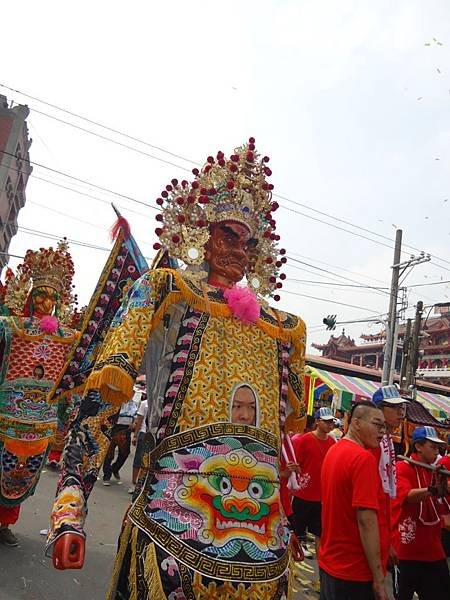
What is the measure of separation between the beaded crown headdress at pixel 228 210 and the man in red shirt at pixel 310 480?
3.96 m

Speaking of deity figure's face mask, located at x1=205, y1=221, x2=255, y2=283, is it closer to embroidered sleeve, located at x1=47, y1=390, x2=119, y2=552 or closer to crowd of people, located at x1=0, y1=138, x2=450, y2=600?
crowd of people, located at x1=0, y1=138, x2=450, y2=600

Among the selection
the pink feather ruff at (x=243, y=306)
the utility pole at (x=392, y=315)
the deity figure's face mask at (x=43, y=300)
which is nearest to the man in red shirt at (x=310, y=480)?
the deity figure's face mask at (x=43, y=300)

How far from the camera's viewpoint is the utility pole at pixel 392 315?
17359 millimetres

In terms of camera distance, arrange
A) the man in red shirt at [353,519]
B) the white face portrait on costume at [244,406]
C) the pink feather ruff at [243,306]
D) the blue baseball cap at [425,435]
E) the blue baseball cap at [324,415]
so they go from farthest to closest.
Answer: the blue baseball cap at [324,415] → the blue baseball cap at [425,435] → the man in red shirt at [353,519] → the pink feather ruff at [243,306] → the white face portrait on costume at [244,406]

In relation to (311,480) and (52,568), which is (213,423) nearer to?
(52,568)

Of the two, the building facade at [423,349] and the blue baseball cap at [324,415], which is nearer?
the blue baseball cap at [324,415]

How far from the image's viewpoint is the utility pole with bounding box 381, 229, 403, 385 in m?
17.4

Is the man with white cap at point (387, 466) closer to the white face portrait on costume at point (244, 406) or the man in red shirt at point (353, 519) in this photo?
the man in red shirt at point (353, 519)

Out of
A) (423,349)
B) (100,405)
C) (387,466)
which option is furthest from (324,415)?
(423,349)

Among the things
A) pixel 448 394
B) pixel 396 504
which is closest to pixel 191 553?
pixel 396 504

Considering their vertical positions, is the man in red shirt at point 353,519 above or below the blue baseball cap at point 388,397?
below

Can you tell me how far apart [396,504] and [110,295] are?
9.47 feet

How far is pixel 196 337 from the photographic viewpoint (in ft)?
6.98

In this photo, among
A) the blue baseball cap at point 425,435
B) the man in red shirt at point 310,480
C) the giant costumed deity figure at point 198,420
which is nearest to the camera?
the giant costumed deity figure at point 198,420
